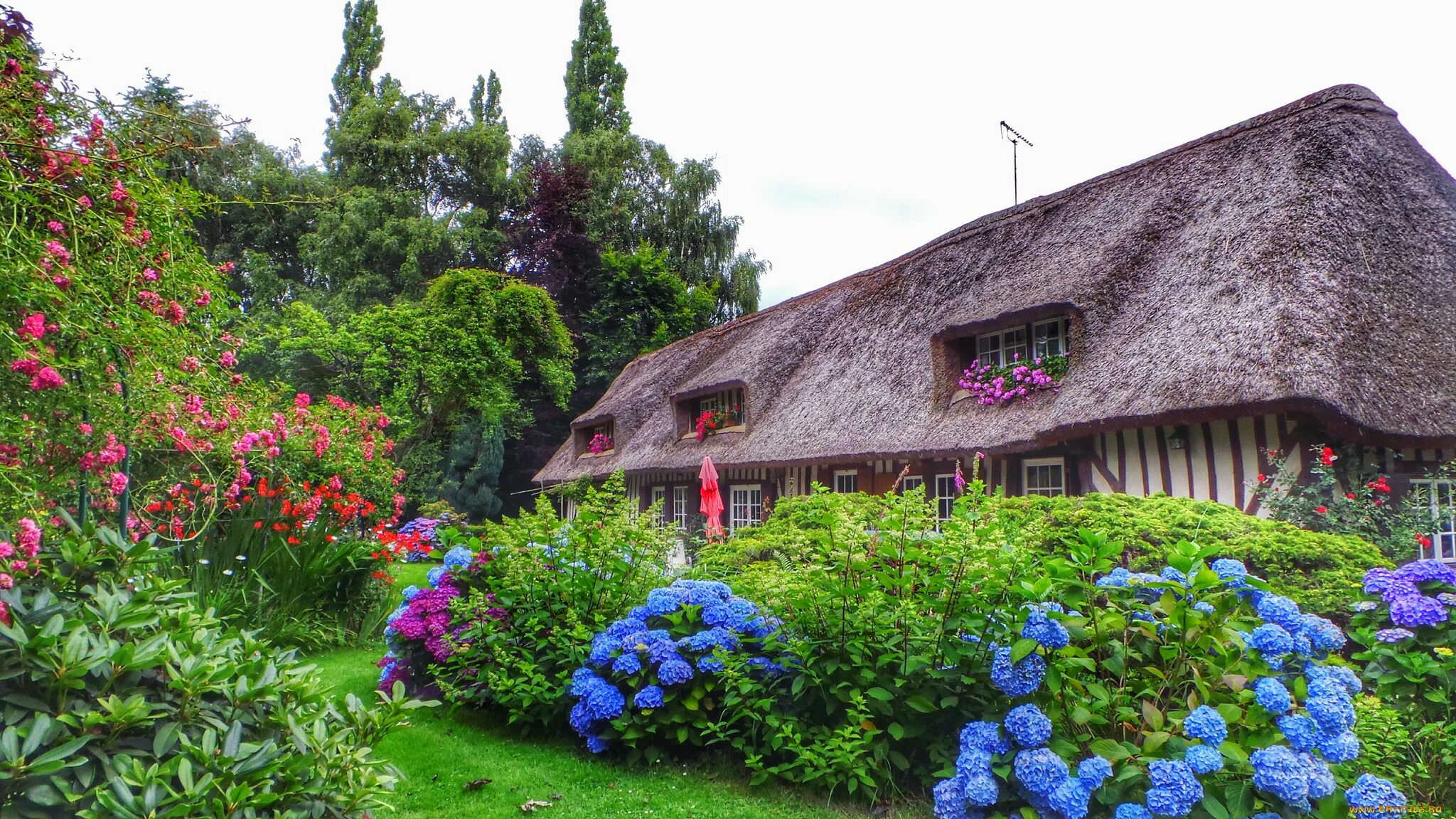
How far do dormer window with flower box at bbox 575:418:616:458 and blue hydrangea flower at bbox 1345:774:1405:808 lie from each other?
18.2m

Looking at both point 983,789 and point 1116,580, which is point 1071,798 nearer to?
point 983,789

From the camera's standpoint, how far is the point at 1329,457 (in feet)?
23.2

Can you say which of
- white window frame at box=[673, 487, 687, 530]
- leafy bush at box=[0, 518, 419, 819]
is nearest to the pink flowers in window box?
white window frame at box=[673, 487, 687, 530]

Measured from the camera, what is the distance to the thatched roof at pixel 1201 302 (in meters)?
7.41

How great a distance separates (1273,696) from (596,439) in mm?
19949

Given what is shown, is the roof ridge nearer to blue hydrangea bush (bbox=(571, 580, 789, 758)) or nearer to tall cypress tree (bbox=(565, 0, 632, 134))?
blue hydrangea bush (bbox=(571, 580, 789, 758))

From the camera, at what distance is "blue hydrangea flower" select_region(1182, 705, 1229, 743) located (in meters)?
2.93

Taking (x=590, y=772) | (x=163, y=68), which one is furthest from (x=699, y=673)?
(x=163, y=68)

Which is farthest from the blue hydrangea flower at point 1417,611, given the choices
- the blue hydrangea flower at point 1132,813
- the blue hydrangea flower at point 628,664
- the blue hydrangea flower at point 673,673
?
the blue hydrangea flower at point 628,664

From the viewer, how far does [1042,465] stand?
9.92 m

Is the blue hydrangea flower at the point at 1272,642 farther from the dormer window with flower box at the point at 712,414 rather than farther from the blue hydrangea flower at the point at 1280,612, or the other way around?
the dormer window with flower box at the point at 712,414

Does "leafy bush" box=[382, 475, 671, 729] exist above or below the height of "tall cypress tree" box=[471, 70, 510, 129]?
below

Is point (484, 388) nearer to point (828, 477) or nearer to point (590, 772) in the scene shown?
point (828, 477)

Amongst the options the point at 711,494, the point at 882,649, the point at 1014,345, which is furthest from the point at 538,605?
the point at 711,494
